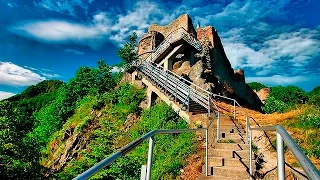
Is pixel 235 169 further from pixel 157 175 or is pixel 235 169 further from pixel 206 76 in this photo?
pixel 206 76

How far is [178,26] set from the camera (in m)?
29.3

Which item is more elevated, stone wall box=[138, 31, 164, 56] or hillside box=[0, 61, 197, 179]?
stone wall box=[138, 31, 164, 56]

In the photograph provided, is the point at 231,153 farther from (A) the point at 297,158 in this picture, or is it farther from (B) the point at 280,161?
(A) the point at 297,158

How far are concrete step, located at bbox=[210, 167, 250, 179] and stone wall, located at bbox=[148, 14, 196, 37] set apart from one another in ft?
76.8

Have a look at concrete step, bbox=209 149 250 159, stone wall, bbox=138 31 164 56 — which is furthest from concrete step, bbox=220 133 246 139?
stone wall, bbox=138 31 164 56

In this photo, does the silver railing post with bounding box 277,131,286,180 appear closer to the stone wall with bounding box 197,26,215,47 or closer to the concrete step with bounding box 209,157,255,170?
the concrete step with bounding box 209,157,255,170

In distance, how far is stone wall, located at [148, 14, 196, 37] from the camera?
2816cm

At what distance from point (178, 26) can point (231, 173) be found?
25.3 m

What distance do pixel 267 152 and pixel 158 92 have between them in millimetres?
9189

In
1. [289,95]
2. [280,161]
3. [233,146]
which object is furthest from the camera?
[289,95]

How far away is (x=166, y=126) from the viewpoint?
1264 cm

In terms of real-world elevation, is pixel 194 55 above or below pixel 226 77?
below

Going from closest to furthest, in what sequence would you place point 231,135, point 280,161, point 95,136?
point 280,161, point 231,135, point 95,136

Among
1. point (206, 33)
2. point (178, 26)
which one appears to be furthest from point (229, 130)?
point (206, 33)
